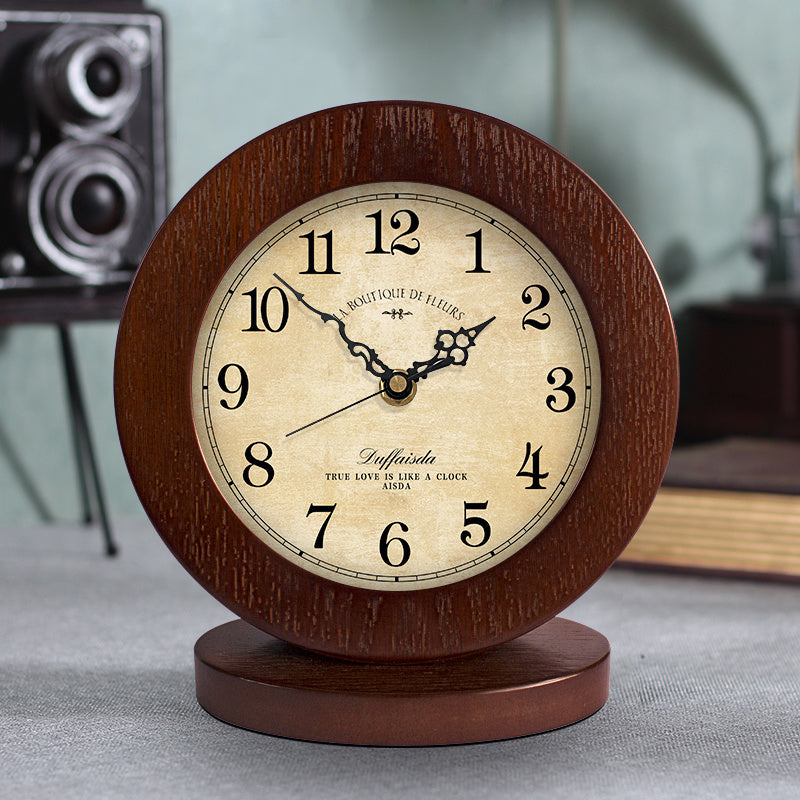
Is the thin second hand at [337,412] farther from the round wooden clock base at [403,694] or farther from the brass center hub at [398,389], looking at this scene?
the round wooden clock base at [403,694]

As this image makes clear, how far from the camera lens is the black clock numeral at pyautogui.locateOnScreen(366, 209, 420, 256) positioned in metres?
1.16

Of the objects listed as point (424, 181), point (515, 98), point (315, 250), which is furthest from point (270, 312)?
point (515, 98)

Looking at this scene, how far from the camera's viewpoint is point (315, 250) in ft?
3.83

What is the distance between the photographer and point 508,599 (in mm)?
1153

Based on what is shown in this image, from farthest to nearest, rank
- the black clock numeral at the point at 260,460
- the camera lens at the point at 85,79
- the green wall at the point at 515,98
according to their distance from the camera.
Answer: the green wall at the point at 515,98 → the camera lens at the point at 85,79 → the black clock numeral at the point at 260,460

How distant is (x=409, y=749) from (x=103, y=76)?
4.84 feet

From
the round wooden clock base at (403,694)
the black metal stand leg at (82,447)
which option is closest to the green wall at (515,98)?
the black metal stand leg at (82,447)

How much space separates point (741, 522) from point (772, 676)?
53 cm

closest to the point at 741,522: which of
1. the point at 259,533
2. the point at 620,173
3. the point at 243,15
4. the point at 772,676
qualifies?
the point at 772,676

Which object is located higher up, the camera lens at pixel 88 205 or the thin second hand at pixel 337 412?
the camera lens at pixel 88 205

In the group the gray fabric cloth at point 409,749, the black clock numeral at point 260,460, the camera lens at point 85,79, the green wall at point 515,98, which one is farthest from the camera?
the green wall at point 515,98

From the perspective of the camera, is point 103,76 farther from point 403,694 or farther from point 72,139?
point 403,694

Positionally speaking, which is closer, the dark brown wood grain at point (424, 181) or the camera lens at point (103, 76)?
the dark brown wood grain at point (424, 181)

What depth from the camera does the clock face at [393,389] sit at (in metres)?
1.16
